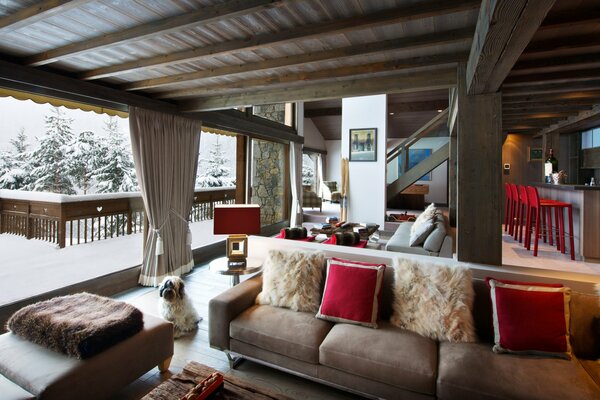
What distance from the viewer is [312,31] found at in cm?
210

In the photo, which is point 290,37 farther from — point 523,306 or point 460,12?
point 523,306

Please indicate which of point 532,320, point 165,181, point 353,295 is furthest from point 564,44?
point 165,181

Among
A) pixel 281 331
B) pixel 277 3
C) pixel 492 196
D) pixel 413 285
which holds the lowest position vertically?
pixel 281 331

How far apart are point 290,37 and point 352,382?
7.68ft

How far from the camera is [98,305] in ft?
7.41

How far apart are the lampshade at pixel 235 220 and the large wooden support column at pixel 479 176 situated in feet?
6.20

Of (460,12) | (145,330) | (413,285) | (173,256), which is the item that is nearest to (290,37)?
(460,12)

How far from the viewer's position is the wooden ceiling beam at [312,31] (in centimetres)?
177

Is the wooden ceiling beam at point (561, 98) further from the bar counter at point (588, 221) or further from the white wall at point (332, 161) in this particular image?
the white wall at point (332, 161)

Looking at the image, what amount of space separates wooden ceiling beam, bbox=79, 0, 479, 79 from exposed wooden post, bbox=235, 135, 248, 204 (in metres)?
2.97

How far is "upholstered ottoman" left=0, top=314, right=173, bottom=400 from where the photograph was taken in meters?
1.66

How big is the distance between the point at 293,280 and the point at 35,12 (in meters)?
2.43

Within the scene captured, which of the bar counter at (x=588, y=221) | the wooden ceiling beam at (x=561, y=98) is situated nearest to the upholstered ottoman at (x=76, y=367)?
the wooden ceiling beam at (x=561, y=98)

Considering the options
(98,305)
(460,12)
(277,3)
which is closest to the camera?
(277,3)
